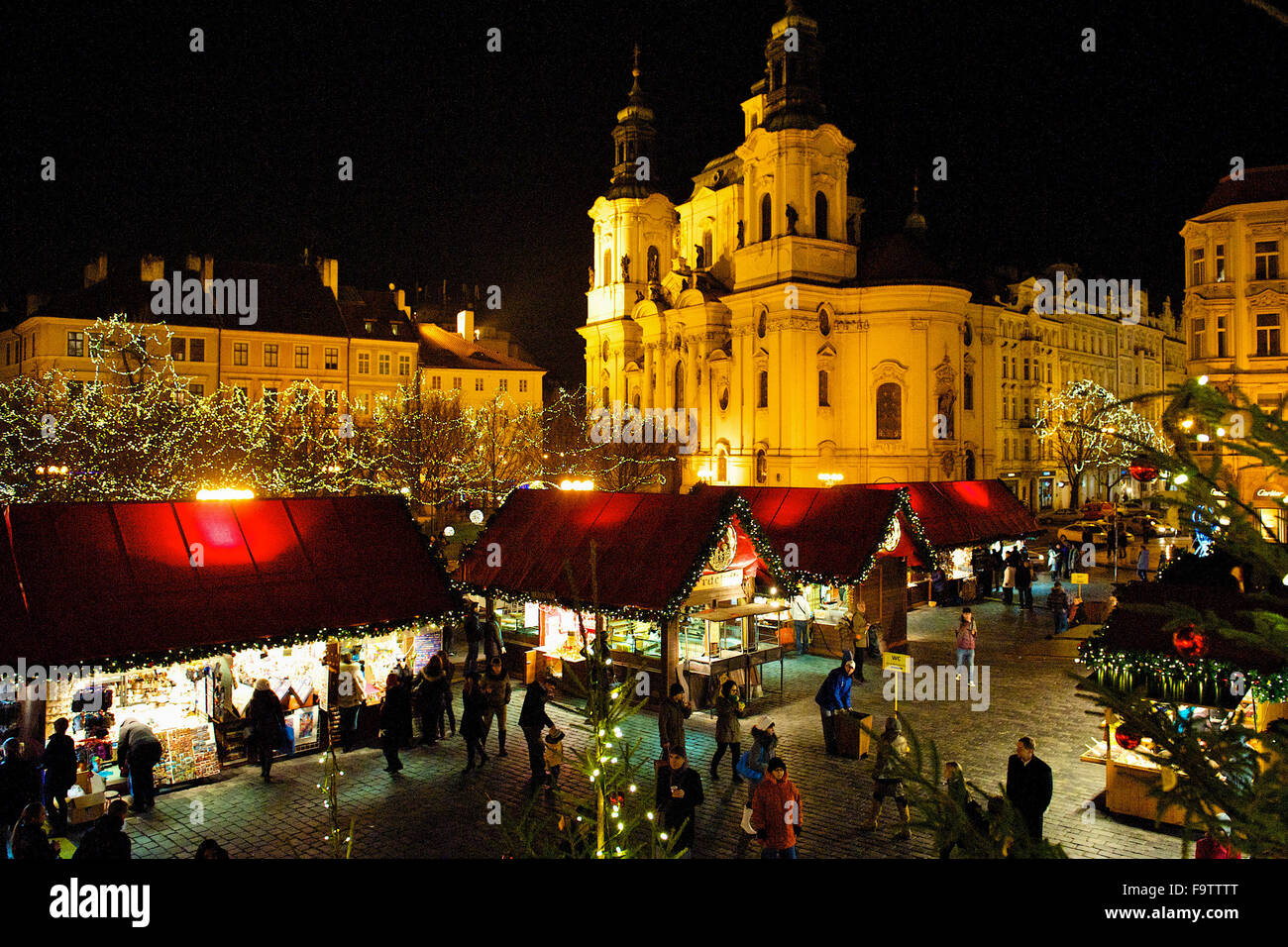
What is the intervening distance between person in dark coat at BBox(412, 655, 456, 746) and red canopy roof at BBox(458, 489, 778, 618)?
273 centimetres

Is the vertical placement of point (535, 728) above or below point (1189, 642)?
below

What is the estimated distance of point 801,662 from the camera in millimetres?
19672

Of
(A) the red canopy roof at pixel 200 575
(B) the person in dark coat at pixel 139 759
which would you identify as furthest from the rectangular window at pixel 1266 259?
(B) the person in dark coat at pixel 139 759

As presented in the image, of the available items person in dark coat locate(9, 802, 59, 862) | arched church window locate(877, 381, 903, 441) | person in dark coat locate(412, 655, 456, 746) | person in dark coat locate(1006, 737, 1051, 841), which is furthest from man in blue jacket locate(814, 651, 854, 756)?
arched church window locate(877, 381, 903, 441)

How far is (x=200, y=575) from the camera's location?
12.0 metres

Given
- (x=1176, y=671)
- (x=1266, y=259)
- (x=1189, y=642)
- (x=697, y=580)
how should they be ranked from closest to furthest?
(x=1189, y=642) < (x=1176, y=671) < (x=697, y=580) < (x=1266, y=259)

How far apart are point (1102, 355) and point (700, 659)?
72026mm

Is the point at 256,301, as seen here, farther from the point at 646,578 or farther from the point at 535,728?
the point at 535,728

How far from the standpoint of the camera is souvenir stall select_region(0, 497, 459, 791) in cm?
1073

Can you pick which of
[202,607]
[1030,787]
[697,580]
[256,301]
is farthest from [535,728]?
[256,301]

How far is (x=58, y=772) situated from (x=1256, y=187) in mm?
51725

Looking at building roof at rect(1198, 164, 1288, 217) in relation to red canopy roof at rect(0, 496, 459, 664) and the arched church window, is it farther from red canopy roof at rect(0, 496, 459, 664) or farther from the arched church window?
red canopy roof at rect(0, 496, 459, 664)

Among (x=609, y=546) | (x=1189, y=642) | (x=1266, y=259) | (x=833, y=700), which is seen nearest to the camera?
(x=1189, y=642)
